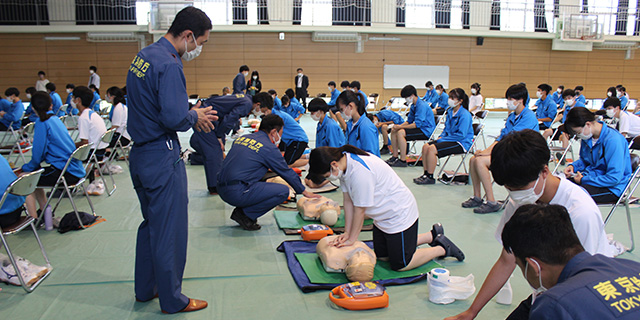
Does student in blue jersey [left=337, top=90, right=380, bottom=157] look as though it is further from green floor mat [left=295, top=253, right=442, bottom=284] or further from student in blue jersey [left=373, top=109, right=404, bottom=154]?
student in blue jersey [left=373, top=109, right=404, bottom=154]

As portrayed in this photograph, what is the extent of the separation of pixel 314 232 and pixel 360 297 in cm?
137

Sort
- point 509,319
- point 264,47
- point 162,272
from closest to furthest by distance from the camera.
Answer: point 509,319, point 162,272, point 264,47

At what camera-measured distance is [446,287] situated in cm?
322

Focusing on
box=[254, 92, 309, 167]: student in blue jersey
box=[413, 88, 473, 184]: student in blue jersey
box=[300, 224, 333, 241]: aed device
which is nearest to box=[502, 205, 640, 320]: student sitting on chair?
box=[300, 224, 333, 241]: aed device

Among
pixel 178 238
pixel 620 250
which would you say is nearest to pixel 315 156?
pixel 178 238

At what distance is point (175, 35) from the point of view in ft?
9.85

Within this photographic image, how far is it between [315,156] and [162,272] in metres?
1.31

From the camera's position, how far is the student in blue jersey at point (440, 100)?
12.6 m

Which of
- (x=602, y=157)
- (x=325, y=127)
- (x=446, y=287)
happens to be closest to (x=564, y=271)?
(x=446, y=287)

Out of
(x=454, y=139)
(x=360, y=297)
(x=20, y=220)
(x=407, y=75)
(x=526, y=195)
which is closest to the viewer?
(x=526, y=195)

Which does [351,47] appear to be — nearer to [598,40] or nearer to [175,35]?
[598,40]

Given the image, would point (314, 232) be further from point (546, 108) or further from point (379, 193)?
point (546, 108)

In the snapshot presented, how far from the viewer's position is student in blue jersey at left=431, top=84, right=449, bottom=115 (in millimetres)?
12627

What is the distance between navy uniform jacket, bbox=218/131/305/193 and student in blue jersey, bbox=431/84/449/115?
8309 millimetres
